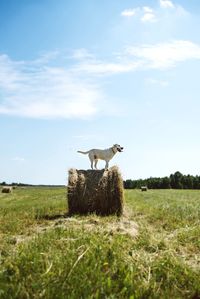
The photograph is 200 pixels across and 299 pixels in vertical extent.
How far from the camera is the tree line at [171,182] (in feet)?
272

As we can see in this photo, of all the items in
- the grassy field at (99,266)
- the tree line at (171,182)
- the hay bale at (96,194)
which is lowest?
the grassy field at (99,266)

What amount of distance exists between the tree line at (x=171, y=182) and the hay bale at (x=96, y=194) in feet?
222

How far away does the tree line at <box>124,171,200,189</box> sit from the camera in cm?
8300

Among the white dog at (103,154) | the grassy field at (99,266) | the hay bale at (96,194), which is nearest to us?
the grassy field at (99,266)

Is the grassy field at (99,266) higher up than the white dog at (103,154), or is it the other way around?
the white dog at (103,154)

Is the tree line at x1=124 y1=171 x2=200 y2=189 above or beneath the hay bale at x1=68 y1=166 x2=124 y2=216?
above

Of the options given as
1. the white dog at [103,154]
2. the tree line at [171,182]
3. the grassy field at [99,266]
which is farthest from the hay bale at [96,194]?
the tree line at [171,182]

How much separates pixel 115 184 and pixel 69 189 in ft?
4.68

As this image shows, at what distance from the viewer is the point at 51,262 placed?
677 cm

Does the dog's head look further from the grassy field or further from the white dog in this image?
the grassy field

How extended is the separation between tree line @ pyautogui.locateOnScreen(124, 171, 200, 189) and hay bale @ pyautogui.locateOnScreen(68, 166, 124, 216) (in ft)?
222

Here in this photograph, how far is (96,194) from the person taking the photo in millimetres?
14852

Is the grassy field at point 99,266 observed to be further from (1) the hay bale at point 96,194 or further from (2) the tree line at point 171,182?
(2) the tree line at point 171,182

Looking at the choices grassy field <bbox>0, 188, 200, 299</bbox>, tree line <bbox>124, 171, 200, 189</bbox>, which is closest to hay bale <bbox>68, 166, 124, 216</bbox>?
grassy field <bbox>0, 188, 200, 299</bbox>
